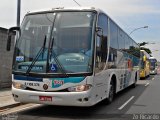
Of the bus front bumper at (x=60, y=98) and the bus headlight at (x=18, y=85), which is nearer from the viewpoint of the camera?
the bus front bumper at (x=60, y=98)

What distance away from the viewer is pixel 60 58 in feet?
31.2

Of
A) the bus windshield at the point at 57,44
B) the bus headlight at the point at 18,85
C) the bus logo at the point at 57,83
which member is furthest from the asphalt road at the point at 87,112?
the bus windshield at the point at 57,44

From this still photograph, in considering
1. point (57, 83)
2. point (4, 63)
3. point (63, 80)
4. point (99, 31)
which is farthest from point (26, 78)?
point (4, 63)

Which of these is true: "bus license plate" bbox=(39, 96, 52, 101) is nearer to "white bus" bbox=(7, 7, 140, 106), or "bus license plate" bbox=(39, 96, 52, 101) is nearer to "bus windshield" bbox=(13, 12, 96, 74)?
"white bus" bbox=(7, 7, 140, 106)

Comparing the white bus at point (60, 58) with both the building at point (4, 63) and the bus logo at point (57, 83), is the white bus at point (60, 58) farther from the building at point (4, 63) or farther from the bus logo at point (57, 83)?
the building at point (4, 63)

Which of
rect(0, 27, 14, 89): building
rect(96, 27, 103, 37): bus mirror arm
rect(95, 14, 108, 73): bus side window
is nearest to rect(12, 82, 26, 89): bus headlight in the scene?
rect(95, 14, 108, 73): bus side window

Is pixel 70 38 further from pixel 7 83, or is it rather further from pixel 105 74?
pixel 7 83

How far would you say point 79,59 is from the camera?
9.43 metres

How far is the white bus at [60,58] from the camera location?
9.32 metres

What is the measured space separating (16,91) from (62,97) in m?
1.49

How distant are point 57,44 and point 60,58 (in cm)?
46

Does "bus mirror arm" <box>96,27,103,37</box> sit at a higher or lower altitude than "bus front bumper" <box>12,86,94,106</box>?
higher

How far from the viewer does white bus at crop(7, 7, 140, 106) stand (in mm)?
9320

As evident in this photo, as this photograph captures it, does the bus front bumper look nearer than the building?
Yes
